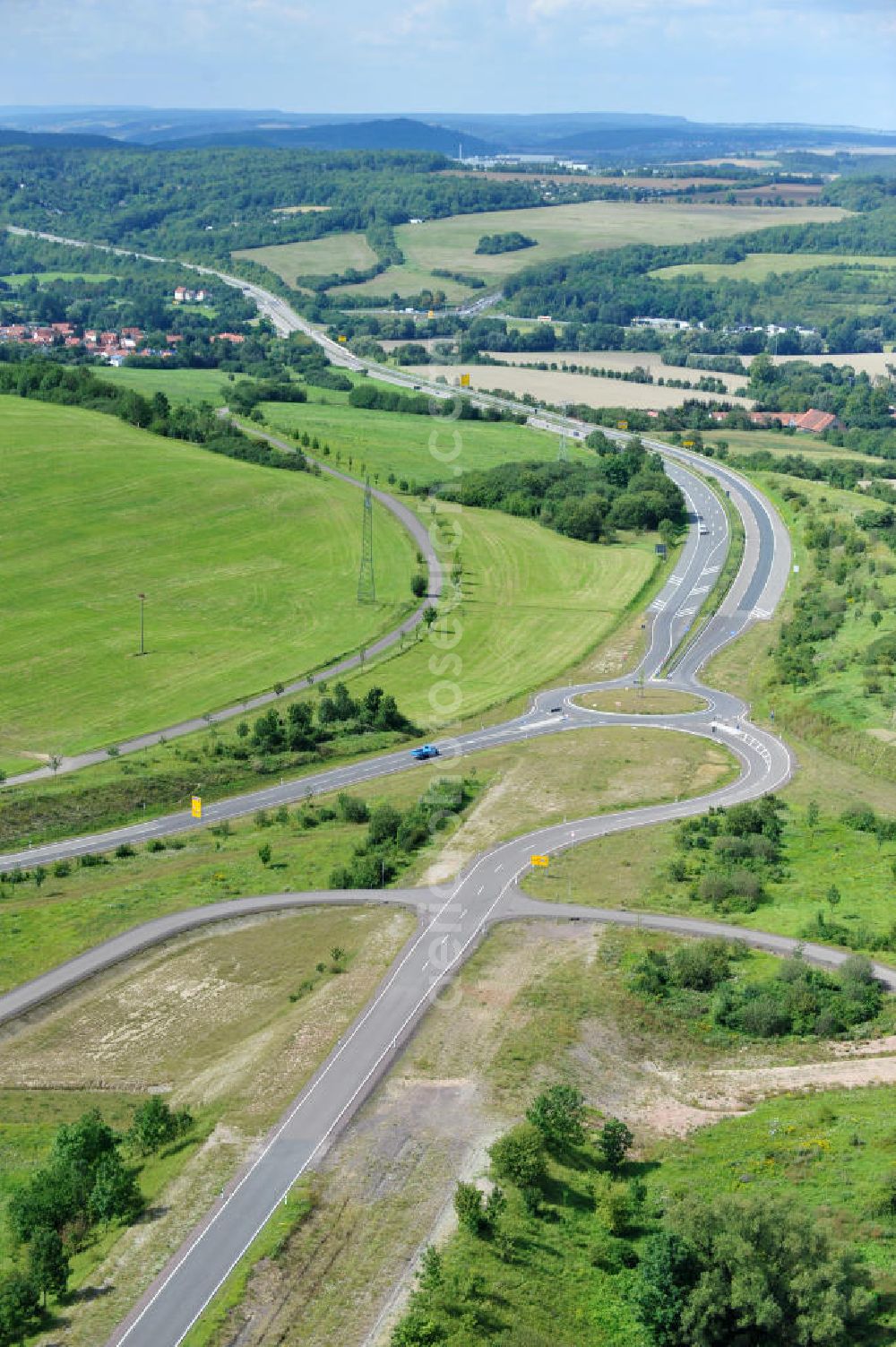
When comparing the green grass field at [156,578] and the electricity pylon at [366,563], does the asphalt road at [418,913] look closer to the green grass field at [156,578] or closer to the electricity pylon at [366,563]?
the green grass field at [156,578]

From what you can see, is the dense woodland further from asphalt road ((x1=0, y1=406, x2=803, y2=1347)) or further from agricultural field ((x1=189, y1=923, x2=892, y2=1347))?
agricultural field ((x1=189, y1=923, x2=892, y2=1347))

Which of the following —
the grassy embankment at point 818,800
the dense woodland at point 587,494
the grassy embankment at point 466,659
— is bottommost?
the grassy embankment at point 466,659

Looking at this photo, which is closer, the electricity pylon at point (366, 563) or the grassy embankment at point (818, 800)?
the grassy embankment at point (818, 800)

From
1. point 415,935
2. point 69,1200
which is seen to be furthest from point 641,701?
point 69,1200

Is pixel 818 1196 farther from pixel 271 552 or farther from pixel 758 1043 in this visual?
pixel 271 552

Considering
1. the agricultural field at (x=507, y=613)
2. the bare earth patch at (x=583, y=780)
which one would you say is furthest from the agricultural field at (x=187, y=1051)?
the agricultural field at (x=507, y=613)

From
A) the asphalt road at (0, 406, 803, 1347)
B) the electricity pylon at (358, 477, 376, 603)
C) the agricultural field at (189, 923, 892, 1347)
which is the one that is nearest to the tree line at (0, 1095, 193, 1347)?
the asphalt road at (0, 406, 803, 1347)
